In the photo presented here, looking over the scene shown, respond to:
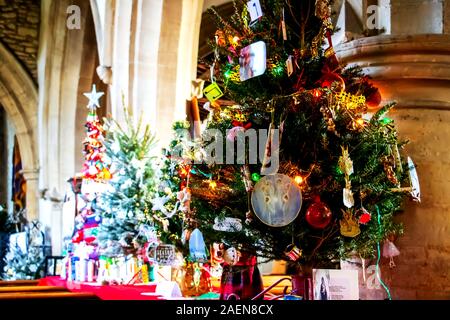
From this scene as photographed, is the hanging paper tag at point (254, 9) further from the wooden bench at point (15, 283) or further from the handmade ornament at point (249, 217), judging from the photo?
the wooden bench at point (15, 283)

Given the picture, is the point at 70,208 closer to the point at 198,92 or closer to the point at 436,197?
the point at 198,92

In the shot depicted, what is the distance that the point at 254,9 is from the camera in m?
2.69

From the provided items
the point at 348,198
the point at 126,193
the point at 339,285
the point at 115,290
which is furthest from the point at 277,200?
the point at 126,193

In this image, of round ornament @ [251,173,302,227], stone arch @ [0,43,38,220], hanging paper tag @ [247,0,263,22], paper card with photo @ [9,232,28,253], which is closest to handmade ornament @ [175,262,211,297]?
round ornament @ [251,173,302,227]

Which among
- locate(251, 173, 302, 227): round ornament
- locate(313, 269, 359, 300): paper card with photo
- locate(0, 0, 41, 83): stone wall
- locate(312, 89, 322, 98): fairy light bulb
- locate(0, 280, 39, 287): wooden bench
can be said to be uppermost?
locate(0, 0, 41, 83): stone wall

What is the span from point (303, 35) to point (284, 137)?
1.51 ft

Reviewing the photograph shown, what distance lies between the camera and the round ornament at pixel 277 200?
2487mm

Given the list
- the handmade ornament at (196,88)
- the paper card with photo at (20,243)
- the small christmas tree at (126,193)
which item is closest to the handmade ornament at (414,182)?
the small christmas tree at (126,193)

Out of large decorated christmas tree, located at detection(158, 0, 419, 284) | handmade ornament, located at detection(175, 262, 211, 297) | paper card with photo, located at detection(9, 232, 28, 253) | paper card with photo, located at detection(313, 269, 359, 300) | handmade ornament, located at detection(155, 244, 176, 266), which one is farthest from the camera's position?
Answer: paper card with photo, located at detection(9, 232, 28, 253)

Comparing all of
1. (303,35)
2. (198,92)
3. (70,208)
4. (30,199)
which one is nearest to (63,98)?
(30,199)

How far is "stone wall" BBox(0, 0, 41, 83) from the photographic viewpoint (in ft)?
42.3

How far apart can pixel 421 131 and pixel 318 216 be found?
0.85m

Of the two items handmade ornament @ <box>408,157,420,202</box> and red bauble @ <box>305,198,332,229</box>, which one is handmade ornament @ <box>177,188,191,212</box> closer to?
red bauble @ <box>305,198,332,229</box>

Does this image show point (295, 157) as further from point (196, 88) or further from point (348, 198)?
point (196, 88)
